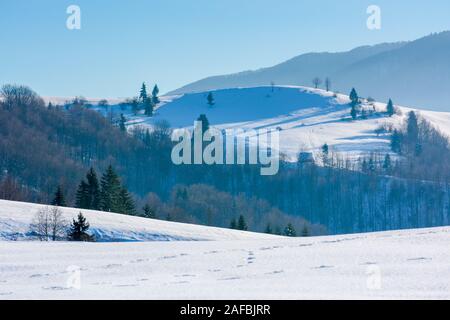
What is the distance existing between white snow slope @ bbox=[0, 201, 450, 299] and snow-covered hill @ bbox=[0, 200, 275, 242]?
11776mm

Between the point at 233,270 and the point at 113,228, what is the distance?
1141 inches

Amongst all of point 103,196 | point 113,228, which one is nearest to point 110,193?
point 103,196

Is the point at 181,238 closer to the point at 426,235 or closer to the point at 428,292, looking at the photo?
the point at 426,235

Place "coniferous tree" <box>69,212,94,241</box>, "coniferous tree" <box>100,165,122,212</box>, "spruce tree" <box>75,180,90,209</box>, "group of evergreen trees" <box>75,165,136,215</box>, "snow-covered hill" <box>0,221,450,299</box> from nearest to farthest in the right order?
"snow-covered hill" <box>0,221,450,299</box>
"coniferous tree" <box>69,212,94,241</box>
"coniferous tree" <box>100,165,122,212</box>
"group of evergreen trees" <box>75,165,136,215</box>
"spruce tree" <box>75,180,90,209</box>

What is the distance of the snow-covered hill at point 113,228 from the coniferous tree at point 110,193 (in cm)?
2528

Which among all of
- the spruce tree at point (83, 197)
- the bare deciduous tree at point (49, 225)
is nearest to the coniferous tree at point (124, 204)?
the spruce tree at point (83, 197)

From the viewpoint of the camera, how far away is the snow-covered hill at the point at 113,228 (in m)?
54.4

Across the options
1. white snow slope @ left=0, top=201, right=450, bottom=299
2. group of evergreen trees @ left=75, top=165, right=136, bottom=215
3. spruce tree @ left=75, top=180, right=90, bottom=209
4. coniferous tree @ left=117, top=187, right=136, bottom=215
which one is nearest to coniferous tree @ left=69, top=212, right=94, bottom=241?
white snow slope @ left=0, top=201, right=450, bottom=299

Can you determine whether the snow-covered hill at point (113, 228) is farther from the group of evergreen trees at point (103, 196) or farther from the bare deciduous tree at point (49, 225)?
the group of evergreen trees at point (103, 196)

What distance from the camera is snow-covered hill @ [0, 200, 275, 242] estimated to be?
54.4 metres

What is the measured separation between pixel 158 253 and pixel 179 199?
4680 inches

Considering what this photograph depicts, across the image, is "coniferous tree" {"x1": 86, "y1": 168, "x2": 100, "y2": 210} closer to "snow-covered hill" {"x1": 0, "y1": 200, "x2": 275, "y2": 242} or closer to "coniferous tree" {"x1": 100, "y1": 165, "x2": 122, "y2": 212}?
"coniferous tree" {"x1": 100, "y1": 165, "x2": 122, "y2": 212}
